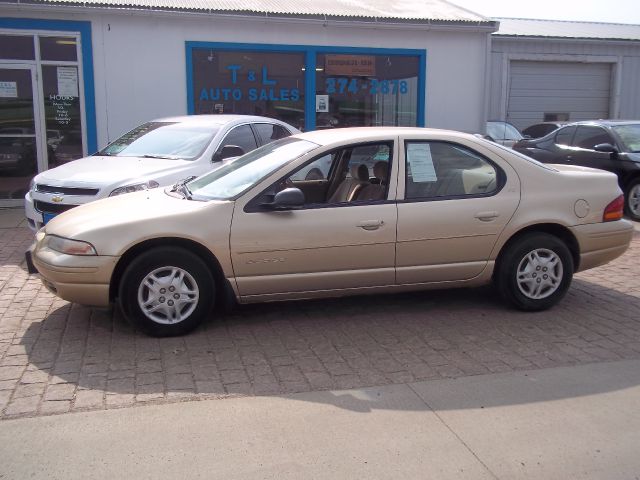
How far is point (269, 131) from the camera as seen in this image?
A: 9180 millimetres

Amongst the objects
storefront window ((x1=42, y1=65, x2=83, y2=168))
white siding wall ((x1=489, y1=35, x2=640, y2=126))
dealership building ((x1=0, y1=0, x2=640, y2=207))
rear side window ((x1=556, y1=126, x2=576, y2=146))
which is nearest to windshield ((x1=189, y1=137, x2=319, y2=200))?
dealership building ((x1=0, y1=0, x2=640, y2=207))

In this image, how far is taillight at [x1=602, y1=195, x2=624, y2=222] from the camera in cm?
594

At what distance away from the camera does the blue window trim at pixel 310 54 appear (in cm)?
1251

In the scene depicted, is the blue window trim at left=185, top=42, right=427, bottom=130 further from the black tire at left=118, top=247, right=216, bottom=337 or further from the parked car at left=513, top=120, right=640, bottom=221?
the black tire at left=118, top=247, right=216, bottom=337

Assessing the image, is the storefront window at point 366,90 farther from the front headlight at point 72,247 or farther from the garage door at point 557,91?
the front headlight at point 72,247

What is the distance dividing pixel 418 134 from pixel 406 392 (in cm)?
232

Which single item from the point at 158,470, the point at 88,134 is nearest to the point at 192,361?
the point at 158,470

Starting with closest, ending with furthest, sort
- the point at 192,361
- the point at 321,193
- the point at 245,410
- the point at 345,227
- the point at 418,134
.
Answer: the point at 245,410 < the point at 192,361 < the point at 345,227 < the point at 418,134 < the point at 321,193

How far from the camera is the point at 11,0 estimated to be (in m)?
11.1

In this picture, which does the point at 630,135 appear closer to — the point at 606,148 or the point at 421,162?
the point at 606,148

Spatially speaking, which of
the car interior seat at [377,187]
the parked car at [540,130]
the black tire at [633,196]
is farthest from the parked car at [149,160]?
the parked car at [540,130]

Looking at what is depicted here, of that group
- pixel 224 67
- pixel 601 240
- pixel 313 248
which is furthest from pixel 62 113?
pixel 601 240

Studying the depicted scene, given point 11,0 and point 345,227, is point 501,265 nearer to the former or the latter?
point 345,227

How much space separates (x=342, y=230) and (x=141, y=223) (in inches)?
59.2
